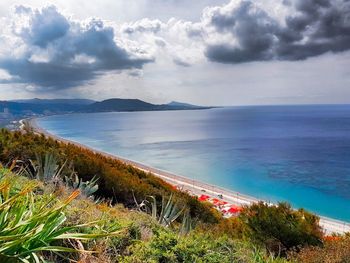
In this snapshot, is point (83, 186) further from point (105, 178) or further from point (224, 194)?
point (224, 194)

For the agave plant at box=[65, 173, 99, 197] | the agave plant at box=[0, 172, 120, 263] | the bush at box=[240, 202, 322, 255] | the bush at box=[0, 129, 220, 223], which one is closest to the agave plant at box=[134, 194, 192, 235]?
the agave plant at box=[65, 173, 99, 197]

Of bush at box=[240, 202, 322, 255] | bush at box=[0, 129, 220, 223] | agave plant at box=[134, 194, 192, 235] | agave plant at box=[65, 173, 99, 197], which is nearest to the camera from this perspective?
agave plant at box=[134, 194, 192, 235]

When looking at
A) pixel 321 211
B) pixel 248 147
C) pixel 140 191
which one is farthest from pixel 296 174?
pixel 140 191

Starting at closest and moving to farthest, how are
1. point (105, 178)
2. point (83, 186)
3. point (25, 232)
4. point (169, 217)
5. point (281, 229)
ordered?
point (25, 232) → point (169, 217) → point (83, 186) → point (281, 229) → point (105, 178)

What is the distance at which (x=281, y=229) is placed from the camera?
442 inches

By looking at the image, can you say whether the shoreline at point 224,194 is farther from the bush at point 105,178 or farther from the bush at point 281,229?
the bush at point 281,229

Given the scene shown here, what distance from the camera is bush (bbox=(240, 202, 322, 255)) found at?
10859 millimetres

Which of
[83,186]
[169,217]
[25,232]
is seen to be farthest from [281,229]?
[25,232]

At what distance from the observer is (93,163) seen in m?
14.9

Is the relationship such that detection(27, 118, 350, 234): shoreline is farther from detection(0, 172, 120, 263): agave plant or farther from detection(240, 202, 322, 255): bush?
detection(0, 172, 120, 263): agave plant

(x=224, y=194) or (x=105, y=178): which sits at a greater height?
(x=105, y=178)

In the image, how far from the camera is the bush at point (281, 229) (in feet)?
35.6

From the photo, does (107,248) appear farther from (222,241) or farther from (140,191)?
(140,191)

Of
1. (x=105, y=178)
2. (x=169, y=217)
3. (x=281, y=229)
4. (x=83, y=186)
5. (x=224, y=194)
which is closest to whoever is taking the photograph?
(x=169, y=217)
